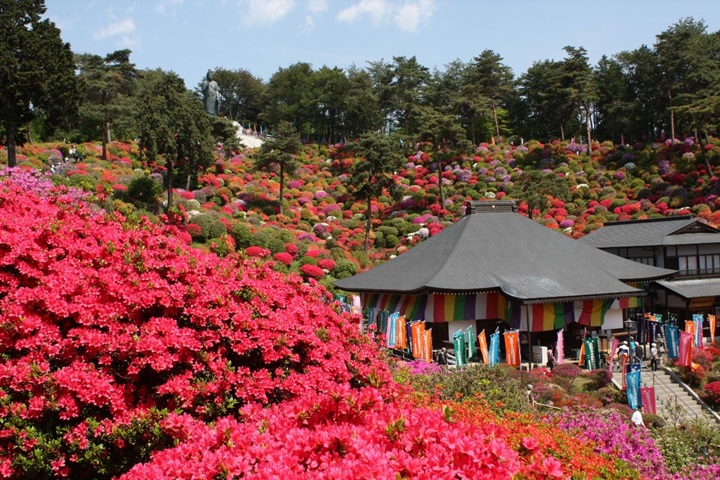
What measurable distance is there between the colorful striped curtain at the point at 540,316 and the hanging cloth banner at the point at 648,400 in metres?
6.02

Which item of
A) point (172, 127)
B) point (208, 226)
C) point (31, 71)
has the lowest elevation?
point (208, 226)

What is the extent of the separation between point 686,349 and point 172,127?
30259 mm

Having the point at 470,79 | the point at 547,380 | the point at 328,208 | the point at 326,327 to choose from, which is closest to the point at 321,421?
the point at 326,327

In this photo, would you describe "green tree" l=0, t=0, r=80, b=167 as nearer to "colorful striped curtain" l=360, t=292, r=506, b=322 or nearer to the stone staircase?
"colorful striped curtain" l=360, t=292, r=506, b=322

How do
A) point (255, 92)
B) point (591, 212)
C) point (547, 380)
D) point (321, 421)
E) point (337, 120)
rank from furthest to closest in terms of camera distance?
point (255, 92) → point (337, 120) → point (591, 212) → point (547, 380) → point (321, 421)

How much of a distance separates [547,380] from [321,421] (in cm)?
1476

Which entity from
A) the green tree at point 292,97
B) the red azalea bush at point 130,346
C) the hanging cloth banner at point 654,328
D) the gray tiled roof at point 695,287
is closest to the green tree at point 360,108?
the green tree at point 292,97

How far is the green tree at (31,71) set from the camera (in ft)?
98.1

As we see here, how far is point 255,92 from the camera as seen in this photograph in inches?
3282

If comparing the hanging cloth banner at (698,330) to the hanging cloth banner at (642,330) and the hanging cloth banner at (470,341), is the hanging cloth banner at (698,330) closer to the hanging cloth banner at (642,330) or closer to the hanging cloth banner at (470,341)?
the hanging cloth banner at (642,330)

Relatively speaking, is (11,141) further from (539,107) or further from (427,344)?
(539,107)

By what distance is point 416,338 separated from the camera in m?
20.8

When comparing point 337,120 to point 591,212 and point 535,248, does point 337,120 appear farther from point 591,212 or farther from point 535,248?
point 535,248

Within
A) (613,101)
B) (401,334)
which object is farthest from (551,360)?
(613,101)
